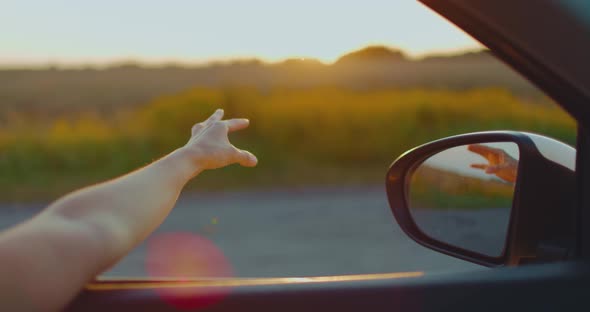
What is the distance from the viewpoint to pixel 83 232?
1193mm

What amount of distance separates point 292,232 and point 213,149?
5.11 metres

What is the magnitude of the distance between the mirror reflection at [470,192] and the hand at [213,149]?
69cm

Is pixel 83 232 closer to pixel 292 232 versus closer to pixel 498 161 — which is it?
pixel 498 161

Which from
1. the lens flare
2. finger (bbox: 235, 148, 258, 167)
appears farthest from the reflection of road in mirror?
the lens flare

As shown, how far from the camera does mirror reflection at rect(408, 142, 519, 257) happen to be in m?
1.81

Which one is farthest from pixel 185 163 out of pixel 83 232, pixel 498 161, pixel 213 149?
pixel 498 161

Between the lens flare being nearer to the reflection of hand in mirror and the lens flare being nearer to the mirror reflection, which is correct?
the mirror reflection

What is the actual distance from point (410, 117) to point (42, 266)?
30.1ft

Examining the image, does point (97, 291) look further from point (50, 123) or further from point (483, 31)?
point (50, 123)

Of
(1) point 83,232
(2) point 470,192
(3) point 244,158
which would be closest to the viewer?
(1) point 83,232

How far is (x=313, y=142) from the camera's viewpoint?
32.3 ft

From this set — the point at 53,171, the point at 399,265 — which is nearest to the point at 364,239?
the point at 399,265

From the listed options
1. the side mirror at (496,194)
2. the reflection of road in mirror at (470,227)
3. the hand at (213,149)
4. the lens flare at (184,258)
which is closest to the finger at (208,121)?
the hand at (213,149)

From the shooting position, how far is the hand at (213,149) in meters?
1.46
